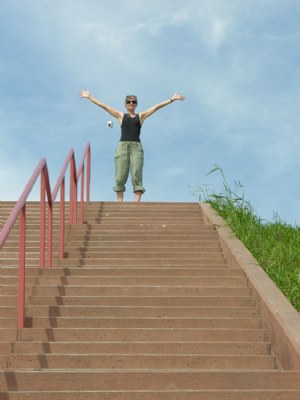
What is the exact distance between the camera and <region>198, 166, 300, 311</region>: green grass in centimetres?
731

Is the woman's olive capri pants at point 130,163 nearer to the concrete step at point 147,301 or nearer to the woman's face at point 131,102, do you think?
the woman's face at point 131,102

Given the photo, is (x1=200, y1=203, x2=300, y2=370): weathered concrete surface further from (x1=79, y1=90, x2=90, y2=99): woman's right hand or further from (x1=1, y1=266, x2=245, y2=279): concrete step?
(x1=79, y1=90, x2=90, y2=99): woman's right hand

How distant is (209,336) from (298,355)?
4.07 feet

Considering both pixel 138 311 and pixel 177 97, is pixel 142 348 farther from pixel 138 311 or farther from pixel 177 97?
pixel 177 97

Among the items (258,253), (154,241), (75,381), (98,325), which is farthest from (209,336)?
(154,241)

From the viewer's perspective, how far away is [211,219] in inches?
425

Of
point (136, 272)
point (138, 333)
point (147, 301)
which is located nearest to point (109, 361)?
point (138, 333)

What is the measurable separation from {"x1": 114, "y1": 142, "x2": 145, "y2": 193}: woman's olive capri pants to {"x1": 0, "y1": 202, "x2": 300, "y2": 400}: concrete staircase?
367cm

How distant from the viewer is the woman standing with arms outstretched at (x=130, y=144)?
42.5 feet

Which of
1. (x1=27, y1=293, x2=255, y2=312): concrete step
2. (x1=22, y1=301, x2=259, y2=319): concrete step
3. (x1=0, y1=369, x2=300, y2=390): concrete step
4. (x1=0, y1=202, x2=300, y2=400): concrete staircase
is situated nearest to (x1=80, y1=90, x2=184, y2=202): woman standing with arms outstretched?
(x1=0, y1=202, x2=300, y2=400): concrete staircase

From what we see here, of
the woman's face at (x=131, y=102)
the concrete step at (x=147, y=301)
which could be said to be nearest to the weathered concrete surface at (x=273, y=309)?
the concrete step at (x=147, y=301)

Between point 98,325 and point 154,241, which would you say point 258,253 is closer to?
point 154,241

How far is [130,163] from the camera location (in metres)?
13.1

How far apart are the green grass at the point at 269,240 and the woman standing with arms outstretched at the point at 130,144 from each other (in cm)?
129
